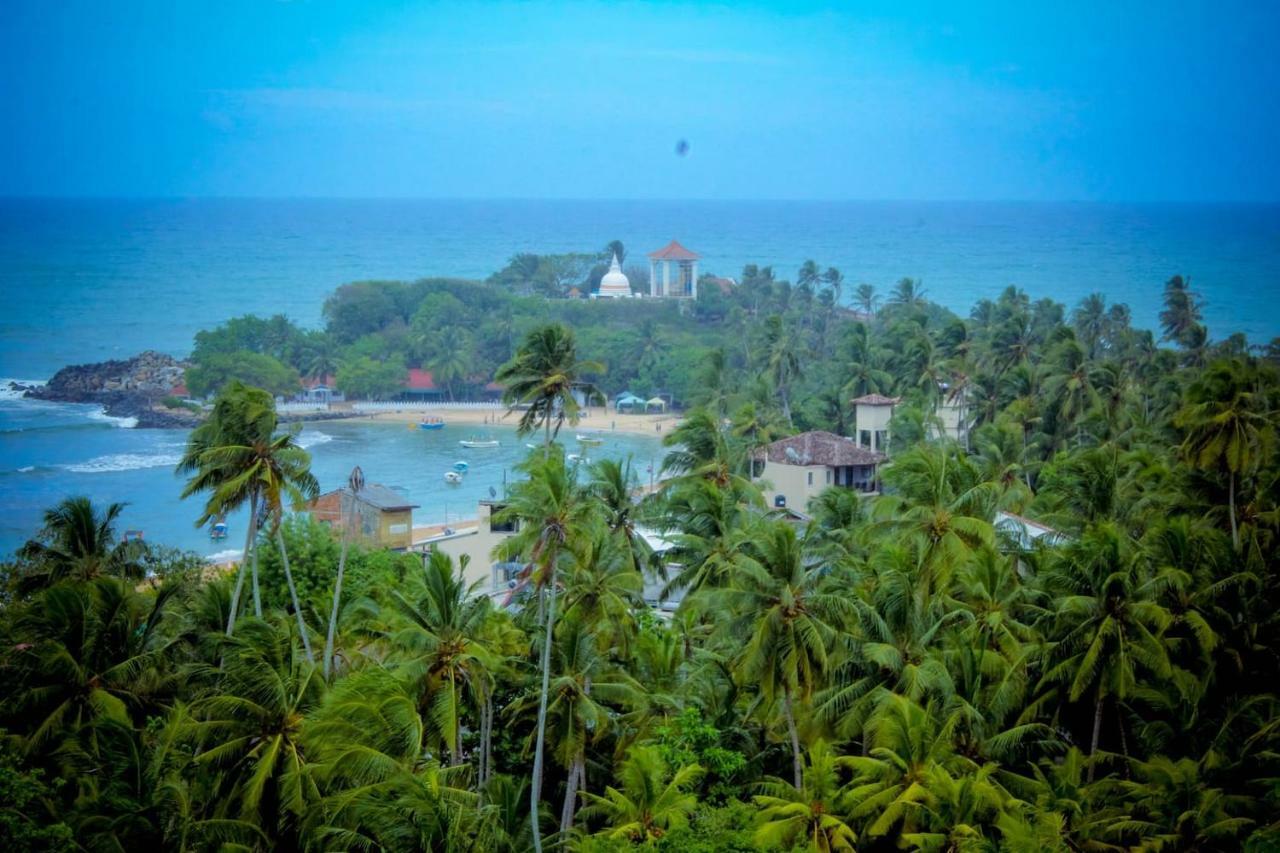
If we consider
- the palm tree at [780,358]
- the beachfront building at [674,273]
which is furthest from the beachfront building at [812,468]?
the beachfront building at [674,273]

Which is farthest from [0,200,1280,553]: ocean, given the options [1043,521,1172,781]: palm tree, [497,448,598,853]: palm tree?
[1043,521,1172,781]: palm tree

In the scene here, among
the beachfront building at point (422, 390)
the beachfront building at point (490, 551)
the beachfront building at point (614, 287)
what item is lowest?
the beachfront building at point (490, 551)

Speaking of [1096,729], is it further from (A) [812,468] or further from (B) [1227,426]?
(A) [812,468]

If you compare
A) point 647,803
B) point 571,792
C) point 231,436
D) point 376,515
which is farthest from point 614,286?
point 647,803

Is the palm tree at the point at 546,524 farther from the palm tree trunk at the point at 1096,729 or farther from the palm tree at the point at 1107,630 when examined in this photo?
the palm tree trunk at the point at 1096,729

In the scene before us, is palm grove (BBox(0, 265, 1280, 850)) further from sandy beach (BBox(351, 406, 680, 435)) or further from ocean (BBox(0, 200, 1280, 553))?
sandy beach (BBox(351, 406, 680, 435))

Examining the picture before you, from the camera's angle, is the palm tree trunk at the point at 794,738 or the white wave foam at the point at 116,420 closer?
the palm tree trunk at the point at 794,738

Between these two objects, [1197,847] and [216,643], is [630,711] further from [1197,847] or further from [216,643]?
[1197,847]
